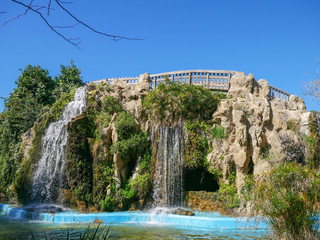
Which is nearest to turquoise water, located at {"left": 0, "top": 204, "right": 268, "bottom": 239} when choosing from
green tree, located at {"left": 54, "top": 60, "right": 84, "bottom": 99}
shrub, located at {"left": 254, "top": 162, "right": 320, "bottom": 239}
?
shrub, located at {"left": 254, "top": 162, "right": 320, "bottom": 239}

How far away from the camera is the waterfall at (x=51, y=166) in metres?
15.4

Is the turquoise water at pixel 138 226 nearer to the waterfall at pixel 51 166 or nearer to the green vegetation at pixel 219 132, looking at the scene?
the waterfall at pixel 51 166

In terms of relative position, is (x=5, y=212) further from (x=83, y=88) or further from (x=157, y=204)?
(x=83, y=88)

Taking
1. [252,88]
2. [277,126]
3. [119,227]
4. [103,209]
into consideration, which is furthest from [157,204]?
[252,88]

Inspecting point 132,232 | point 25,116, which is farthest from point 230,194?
point 25,116

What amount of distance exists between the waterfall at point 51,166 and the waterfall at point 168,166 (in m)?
4.66

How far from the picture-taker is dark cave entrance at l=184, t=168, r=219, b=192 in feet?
51.5

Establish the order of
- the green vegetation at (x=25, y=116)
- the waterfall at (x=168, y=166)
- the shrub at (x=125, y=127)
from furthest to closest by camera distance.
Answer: the green vegetation at (x=25, y=116), the shrub at (x=125, y=127), the waterfall at (x=168, y=166)

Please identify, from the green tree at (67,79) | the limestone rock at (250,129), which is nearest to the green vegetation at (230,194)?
the limestone rock at (250,129)

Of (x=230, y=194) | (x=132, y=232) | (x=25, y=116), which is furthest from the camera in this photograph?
(x=25, y=116)

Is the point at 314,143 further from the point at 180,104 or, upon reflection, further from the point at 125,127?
the point at 125,127

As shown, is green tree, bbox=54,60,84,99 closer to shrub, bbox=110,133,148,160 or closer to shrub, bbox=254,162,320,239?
shrub, bbox=110,133,148,160

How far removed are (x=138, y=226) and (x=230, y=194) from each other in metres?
4.72

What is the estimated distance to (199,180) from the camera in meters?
16.0
